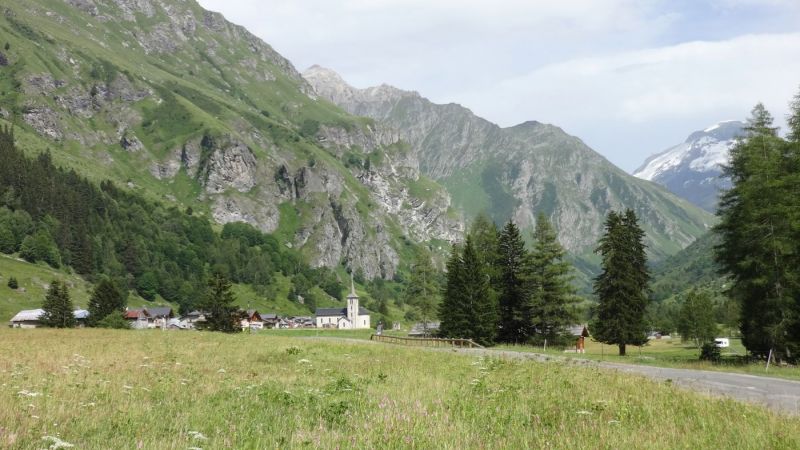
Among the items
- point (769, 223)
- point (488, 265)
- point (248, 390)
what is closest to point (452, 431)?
point (248, 390)

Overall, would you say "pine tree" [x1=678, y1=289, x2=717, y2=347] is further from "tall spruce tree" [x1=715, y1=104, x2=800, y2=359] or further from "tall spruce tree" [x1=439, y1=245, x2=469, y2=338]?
"tall spruce tree" [x1=715, y1=104, x2=800, y2=359]

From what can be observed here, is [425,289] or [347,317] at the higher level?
[425,289]

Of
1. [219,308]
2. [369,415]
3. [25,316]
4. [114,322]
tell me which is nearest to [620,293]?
[369,415]

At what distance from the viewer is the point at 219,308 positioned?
271 ft

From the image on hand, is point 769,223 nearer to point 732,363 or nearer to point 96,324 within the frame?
point 732,363

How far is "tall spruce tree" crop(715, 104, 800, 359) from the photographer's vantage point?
3569 cm

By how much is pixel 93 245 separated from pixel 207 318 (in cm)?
11845

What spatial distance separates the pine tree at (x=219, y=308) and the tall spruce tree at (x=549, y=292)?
1832 inches

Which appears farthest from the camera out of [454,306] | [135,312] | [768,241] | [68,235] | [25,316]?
[68,235]

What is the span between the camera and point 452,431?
330 inches

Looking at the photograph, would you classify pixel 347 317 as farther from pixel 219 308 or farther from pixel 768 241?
pixel 768 241

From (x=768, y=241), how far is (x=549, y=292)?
25.3 meters

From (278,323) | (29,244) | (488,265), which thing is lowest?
(278,323)

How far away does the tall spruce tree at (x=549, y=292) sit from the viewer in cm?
5891
